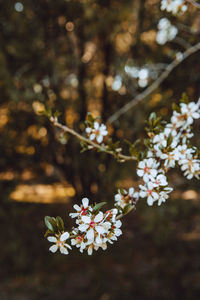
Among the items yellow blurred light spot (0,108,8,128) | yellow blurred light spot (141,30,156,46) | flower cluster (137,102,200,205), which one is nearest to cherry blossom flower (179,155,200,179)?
flower cluster (137,102,200,205)

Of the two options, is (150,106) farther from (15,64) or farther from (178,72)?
(15,64)

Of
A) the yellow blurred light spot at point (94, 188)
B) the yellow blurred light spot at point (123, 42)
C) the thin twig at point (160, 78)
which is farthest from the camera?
the yellow blurred light spot at point (94, 188)

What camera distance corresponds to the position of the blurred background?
3.09 m

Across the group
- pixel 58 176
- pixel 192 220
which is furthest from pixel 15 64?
pixel 192 220

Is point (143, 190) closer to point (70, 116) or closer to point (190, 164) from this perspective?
point (190, 164)

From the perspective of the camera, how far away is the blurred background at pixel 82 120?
3.09m

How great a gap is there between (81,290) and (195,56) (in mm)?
3441

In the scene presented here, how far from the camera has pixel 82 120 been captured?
3682 mm

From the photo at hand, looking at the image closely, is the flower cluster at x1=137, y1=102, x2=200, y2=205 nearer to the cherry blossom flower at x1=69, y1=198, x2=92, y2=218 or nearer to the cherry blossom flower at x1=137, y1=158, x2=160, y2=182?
the cherry blossom flower at x1=137, y1=158, x2=160, y2=182

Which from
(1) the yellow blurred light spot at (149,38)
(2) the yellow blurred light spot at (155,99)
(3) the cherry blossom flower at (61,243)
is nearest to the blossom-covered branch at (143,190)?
(3) the cherry blossom flower at (61,243)

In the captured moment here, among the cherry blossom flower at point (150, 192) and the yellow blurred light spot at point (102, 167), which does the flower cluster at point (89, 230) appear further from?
the yellow blurred light spot at point (102, 167)

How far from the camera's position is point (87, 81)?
12.1 ft

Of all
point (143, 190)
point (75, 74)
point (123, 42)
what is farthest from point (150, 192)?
point (123, 42)

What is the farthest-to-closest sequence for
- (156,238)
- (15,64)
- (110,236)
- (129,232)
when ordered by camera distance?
(129,232), (156,238), (15,64), (110,236)
